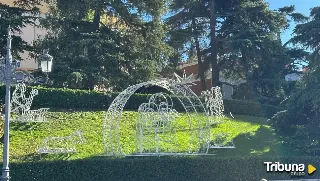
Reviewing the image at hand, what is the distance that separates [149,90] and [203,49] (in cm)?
890

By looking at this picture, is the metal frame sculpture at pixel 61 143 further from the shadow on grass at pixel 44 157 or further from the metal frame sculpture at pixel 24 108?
the metal frame sculpture at pixel 24 108

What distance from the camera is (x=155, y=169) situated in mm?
15891

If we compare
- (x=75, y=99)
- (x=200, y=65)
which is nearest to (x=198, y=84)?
(x=200, y=65)

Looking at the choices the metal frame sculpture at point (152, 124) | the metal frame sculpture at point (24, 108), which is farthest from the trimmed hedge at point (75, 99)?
the metal frame sculpture at point (152, 124)

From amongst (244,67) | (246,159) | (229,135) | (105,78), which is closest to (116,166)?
(246,159)

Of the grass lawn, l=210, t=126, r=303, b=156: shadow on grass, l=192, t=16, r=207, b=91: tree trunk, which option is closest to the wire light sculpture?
the grass lawn

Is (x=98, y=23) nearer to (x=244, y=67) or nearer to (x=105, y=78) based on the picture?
(x=105, y=78)

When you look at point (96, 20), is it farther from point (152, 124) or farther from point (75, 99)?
point (152, 124)

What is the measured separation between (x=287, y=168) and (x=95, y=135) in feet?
24.5

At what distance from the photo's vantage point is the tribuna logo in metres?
17.5

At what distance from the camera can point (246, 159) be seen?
17359 millimetres

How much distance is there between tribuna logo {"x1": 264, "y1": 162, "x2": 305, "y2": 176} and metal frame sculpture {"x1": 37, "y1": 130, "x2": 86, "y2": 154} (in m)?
6.84

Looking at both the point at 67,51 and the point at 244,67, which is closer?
the point at 67,51

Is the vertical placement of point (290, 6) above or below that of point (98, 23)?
above
